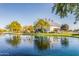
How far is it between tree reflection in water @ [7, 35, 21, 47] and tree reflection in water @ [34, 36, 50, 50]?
0.14 metres

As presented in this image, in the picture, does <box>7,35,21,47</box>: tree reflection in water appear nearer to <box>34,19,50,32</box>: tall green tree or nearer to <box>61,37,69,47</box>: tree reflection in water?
<box>34,19,50,32</box>: tall green tree

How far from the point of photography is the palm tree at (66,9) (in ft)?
5.48

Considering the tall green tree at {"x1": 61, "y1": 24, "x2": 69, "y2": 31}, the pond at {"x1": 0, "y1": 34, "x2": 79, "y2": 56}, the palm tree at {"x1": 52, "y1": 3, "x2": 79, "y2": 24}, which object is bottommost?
the pond at {"x1": 0, "y1": 34, "x2": 79, "y2": 56}

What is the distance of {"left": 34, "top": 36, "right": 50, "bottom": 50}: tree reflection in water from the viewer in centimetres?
167

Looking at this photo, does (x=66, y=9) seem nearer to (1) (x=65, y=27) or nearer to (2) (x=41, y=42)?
(1) (x=65, y=27)

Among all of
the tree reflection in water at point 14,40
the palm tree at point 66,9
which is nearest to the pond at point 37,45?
the tree reflection in water at point 14,40

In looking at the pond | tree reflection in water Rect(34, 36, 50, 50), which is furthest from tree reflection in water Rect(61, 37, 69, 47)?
tree reflection in water Rect(34, 36, 50, 50)

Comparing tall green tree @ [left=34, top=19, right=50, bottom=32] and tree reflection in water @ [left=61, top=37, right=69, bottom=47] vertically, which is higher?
tall green tree @ [left=34, top=19, right=50, bottom=32]

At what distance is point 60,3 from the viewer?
167 cm

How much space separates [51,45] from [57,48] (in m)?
0.05

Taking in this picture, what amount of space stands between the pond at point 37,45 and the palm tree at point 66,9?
19 cm

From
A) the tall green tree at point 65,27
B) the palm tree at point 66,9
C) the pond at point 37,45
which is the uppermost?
the palm tree at point 66,9

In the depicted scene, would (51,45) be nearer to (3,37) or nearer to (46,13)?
(46,13)

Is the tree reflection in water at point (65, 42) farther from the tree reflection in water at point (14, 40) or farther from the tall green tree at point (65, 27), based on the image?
the tree reflection in water at point (14, 40)
